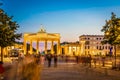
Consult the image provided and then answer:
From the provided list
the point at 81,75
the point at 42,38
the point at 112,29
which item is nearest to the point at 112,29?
the point at 112,29

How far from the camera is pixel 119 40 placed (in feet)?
124

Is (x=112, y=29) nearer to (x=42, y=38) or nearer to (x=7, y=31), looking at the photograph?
(x=7, y=31)

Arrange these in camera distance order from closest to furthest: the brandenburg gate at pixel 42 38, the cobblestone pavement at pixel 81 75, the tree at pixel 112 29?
the cobblestone pavement at pixel 81 75, the tree at pixel 112 29, the brandenburg gate at pixel 42 38

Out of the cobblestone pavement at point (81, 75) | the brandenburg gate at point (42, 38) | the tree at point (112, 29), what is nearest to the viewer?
the cobblestone pavement at point (81, 75)

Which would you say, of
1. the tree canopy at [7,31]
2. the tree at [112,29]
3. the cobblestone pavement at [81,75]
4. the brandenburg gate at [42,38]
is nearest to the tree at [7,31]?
the tree canopy at [7,31]

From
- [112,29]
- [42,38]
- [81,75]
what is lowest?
[81,75]

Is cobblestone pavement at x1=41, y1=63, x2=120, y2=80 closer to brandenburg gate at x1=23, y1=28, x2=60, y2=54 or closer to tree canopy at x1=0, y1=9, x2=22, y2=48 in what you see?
tree canopy at x1=0, y1=9, x2=22, y2=48

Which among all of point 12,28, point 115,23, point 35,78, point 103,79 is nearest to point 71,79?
point 103,79

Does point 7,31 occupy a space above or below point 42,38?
below

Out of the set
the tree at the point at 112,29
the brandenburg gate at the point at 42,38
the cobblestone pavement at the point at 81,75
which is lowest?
the cobblestone pavement at the point at 81,75

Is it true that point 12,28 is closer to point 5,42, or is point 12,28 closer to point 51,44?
point 5,42

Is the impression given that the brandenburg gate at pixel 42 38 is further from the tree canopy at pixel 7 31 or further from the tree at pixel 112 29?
the tree at pixel 112 29

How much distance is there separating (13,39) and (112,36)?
14830mm

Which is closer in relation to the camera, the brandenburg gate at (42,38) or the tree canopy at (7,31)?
the tree canopy at (7,31)
